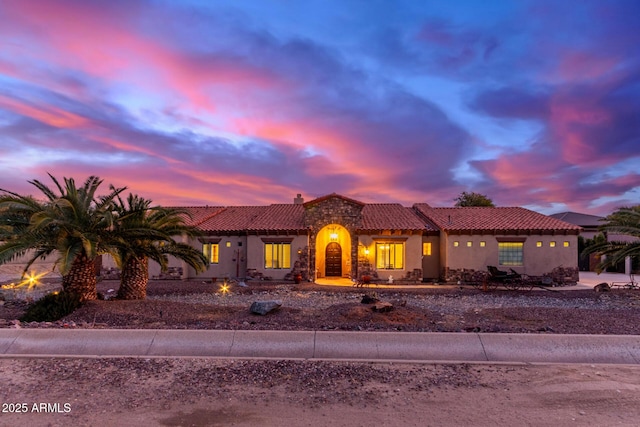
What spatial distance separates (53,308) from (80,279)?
1.32m

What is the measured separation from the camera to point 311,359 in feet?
23.9

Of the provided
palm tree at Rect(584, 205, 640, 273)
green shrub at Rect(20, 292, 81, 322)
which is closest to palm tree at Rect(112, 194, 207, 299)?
green shrub at Rect(20, 292, 81, 322)

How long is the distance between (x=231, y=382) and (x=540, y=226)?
887 inches

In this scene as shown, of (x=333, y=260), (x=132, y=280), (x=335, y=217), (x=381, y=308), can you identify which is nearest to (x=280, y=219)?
(x=335, y=217)

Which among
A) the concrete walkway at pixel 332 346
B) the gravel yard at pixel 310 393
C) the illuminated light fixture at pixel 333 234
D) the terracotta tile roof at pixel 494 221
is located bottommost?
the gravel yard at pixel 310 393

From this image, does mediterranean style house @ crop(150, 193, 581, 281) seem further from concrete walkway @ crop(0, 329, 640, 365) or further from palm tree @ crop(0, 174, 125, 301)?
concrete walkway @ crop(0, 329, 640, 365)

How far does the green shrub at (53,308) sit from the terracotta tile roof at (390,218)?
1565 centimetres

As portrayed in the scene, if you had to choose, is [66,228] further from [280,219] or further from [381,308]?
[280,219]

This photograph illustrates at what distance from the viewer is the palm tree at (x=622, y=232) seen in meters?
19.2

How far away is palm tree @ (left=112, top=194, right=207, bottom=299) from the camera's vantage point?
531 inches

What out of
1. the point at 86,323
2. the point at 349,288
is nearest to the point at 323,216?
the point at 349,288

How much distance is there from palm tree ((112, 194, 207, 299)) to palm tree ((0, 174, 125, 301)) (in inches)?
25.1

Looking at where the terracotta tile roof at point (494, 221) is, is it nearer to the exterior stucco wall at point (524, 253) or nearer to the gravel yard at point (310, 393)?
the exterior stucco wall at point (524, 253)

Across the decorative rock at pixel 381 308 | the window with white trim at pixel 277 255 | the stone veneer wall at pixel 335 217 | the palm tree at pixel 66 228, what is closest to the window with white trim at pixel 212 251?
the window with white trim at pixel 277 255
